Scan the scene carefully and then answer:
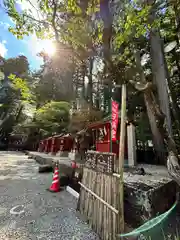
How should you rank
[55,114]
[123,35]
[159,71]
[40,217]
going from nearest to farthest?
[40,217], [123,35], [159,71], [55,114]

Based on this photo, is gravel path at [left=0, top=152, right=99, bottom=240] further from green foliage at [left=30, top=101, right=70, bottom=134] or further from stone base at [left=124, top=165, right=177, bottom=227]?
green foliage at [left=30, top=101, right=70, bottom=134]

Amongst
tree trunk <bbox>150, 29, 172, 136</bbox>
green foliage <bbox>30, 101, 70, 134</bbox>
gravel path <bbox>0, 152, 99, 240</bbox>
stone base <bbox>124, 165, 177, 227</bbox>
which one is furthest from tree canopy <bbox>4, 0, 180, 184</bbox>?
green foliage <bbox>30, 101, 70, 134</bbox>

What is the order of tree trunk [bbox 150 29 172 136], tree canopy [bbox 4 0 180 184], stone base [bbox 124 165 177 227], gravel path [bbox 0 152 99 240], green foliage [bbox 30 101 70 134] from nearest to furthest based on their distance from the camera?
gravel path [bbox 0 152 99 240] < stone base [bbox 124 165 177 227] < tree canopy [bbox 4 0 180 184] < tree trunk [bbox 150 29 172 136] < green foliage [bbox 30 101 70 134]

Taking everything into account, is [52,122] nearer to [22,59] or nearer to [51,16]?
[51,16]

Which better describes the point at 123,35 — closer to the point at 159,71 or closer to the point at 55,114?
the point at 159,71

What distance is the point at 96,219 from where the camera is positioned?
2301 millimetres

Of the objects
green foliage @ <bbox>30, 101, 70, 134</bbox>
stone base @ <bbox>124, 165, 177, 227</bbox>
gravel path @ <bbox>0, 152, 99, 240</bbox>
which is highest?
green foliage @ <bbox>30, 101, 70, 134</bbox>

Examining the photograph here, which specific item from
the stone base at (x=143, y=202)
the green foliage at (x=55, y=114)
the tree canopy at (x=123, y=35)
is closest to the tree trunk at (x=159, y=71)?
the tree canopy at (x=123, y=35)

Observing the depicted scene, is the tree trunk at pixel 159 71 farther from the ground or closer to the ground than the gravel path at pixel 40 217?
farther from the ground

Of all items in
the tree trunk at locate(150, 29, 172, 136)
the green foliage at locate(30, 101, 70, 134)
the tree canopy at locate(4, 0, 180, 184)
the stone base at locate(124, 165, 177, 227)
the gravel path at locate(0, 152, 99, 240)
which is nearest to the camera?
the gravel path at locate(0, 152, 99, 240)

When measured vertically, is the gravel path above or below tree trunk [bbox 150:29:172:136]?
below

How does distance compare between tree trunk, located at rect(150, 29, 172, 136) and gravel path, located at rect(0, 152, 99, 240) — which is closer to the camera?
gravel path, located at rect(0, 152, 99, 240)

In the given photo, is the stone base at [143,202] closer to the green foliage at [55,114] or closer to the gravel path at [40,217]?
the gravel path at [40,217]

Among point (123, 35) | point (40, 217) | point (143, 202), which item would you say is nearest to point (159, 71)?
point (123, 35)
